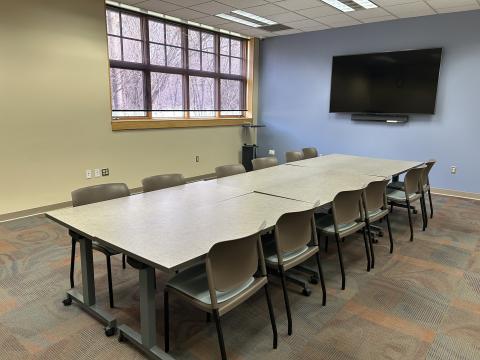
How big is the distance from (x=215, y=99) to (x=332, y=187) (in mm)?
4245

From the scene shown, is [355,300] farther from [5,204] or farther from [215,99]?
[215,99]

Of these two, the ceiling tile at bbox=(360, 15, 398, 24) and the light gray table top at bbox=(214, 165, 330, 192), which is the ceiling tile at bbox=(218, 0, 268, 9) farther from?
the light gray table top at bbox=(214, 165, 330, 192)

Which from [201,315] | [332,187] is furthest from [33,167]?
[332,187]

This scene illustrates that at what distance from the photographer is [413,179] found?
3850mm

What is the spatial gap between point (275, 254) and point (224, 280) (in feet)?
2.12

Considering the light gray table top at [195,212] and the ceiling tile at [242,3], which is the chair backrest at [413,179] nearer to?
the light gray table top at [195,212]

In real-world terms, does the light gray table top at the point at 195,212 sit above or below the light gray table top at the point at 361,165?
below

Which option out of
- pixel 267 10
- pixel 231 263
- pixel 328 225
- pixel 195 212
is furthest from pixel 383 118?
pixel 231 263

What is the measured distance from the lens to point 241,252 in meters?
1.81

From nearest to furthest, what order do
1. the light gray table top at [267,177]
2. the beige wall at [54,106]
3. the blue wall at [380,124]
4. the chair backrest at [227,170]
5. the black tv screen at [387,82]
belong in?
1. the light gray table top at [267,177]
2. the chair backrest at [227,170]
3. the beige wall at [54,106]
4. the blue wall at [380,124]
5. the black tv screen at [387,82]

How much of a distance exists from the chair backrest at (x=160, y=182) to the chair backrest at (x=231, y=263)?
1.48 metres

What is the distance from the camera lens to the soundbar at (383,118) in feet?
19.3

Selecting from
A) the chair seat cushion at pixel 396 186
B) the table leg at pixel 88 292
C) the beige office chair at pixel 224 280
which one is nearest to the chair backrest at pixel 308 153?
the chair seat cushion at pixel 396 186

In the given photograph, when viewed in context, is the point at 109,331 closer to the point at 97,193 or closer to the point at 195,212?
the point at 195,212
